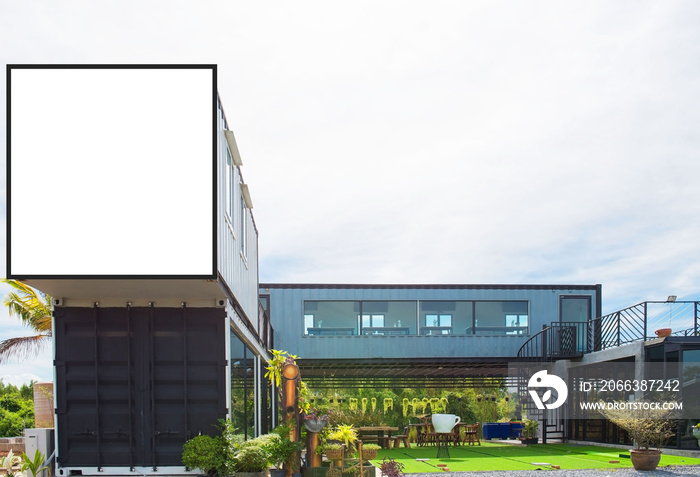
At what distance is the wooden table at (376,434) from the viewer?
19.7 m

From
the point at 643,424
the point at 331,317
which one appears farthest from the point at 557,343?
the point at 643,424

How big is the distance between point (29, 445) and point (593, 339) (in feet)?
54.6

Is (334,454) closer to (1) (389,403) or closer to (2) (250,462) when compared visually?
(2) (250,462)

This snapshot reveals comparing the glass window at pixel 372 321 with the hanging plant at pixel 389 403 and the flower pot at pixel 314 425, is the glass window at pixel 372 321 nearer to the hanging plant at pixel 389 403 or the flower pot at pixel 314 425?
the hanging plant at pixel 389 403

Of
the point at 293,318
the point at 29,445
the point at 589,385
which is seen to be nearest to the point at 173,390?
the point at 29,445

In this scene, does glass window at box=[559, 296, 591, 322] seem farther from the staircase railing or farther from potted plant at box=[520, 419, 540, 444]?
potted plant at box=[520, 419, 540, 444]

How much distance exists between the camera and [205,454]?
855cm

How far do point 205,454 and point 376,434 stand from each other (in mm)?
12728

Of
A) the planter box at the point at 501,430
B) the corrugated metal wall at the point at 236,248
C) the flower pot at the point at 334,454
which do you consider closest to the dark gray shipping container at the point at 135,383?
the corrugated metal wall at the point at 236,248

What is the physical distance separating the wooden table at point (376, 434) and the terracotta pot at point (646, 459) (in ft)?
24.1

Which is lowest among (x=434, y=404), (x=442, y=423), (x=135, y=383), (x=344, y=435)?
(x=434, y=404)

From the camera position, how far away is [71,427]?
8992mm

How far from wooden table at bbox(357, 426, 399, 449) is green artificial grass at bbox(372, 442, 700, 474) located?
0.37 m

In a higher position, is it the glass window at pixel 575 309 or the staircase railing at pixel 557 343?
the glass window at pixel 575 309
